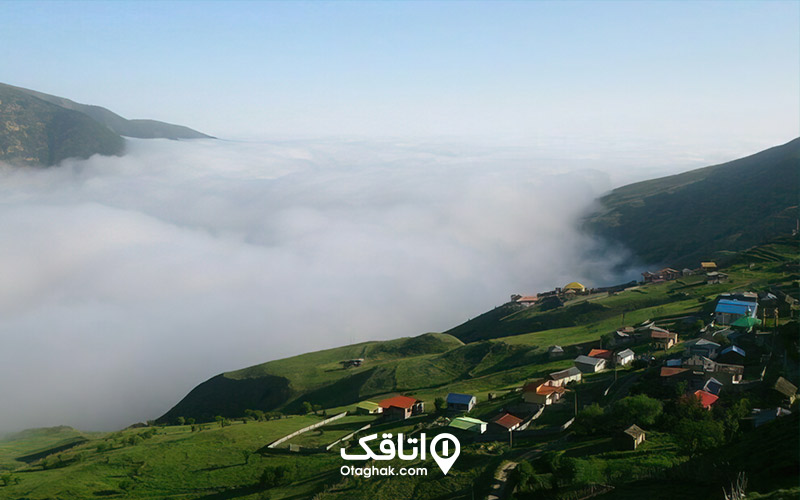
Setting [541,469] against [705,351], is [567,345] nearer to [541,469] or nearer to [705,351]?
[705,351]

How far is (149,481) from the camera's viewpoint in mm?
63812

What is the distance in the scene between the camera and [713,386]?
57531 mm

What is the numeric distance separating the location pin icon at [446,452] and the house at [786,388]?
30174 mm

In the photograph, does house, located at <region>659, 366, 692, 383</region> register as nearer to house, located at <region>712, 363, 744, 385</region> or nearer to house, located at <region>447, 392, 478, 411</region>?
house, located at <region>712, 363, 744, 385</region>

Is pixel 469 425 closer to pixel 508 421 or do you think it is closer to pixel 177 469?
pixel 508 421

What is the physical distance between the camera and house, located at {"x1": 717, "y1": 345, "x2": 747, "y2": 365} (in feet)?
216

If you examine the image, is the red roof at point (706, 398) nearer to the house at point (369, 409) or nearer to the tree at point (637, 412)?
the tree at point (637, 412)

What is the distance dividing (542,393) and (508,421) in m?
7.78

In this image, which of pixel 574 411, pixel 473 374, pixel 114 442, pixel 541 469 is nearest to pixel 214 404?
pixel 114 442

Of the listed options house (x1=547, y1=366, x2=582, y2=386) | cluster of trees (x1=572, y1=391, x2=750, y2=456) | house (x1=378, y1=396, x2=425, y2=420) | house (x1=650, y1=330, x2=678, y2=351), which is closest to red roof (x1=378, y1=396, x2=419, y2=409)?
house (x1=378, y1=396, x2=425, y2=420)

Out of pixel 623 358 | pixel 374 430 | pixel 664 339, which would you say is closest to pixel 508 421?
pixel 374 430

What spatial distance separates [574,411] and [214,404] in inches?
4001

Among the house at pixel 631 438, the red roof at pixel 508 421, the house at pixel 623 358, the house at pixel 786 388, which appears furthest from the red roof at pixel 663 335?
the house at pixel 631 438

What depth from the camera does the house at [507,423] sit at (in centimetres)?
5981
